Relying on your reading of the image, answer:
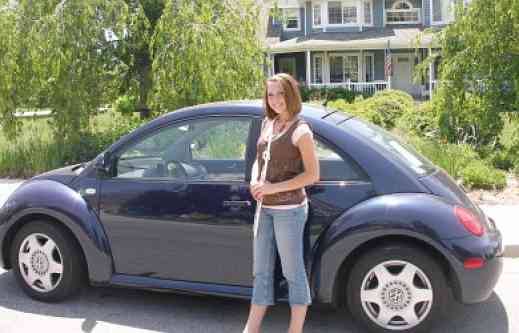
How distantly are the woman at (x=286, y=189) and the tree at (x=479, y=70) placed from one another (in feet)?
23.7

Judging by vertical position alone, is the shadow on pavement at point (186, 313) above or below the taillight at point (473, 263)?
below

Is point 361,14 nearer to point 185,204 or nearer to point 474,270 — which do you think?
point 185,204

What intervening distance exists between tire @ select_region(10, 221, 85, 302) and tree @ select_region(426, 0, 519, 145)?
25.6 ft

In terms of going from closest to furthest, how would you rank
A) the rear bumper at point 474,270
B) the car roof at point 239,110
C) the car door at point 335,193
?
the rear bumper at point 474,270, the car door at point 335,193, the car roof at point 239,110

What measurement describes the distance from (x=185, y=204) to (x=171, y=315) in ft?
3.11

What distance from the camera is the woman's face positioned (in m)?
3.90

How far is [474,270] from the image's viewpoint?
13.6ft

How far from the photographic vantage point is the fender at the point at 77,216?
16.2 feet

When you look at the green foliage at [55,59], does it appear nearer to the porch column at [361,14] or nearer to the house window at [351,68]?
the porch column at [361,14]

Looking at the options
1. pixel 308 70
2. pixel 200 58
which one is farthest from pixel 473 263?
pixel 308 70

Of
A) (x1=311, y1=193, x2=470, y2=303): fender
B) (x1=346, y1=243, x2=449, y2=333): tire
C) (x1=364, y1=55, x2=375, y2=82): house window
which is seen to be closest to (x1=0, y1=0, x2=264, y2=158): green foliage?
(x1=311, y1=193, x2=470, y2=303): fender

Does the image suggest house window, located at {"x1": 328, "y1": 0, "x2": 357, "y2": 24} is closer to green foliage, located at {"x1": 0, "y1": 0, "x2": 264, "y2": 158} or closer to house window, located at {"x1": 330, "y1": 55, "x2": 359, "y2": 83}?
house window, located at {"x1": 330, "y1": 55, "x2": 359, "y2": 83}

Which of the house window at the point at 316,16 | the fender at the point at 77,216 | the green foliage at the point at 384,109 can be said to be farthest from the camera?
the house window at the point at 316,16

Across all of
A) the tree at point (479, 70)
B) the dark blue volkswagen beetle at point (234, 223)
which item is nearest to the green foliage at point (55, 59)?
the tree at point (479, 70)
